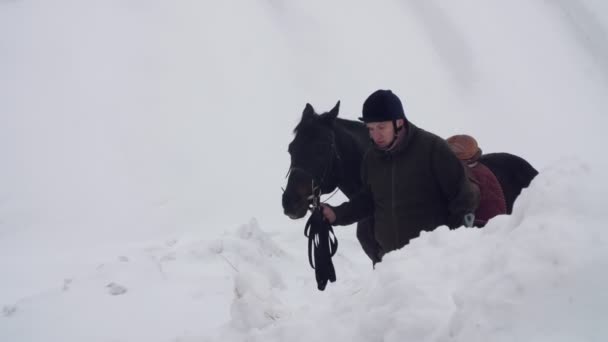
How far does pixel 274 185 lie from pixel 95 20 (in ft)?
37.3

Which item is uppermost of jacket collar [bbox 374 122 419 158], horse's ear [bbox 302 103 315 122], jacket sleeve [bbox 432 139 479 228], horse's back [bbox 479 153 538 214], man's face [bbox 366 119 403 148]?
horse's ear [bbox 302 103 315 122]

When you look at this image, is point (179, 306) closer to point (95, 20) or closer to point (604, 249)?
point (604, 249)

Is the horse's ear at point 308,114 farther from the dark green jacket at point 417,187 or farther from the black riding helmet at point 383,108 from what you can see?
the black riding helmet at point 383,108

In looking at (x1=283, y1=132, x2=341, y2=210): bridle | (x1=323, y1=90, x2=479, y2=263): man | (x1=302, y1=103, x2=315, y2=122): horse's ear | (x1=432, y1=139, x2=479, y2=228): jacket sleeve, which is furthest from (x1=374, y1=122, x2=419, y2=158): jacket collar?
(x1=302, y1=103, x2=315, y2=122): horse's ear

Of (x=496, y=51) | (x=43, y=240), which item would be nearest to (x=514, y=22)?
(x=496, y=51)

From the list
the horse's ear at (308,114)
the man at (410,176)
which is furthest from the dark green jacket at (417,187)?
the horse's ear at (308,114)

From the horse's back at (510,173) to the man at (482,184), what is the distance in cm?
40

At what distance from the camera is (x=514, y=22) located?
63.4ft

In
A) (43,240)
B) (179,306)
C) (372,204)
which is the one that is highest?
(43,240)

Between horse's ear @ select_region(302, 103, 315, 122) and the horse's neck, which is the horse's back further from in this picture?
horse's ear @ select_region(302, 103, 315, 122)

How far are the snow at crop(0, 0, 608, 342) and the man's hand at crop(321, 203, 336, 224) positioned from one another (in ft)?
1.76

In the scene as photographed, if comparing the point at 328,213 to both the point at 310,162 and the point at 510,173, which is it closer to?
the point at 310,162

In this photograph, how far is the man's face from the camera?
2557 millimetres

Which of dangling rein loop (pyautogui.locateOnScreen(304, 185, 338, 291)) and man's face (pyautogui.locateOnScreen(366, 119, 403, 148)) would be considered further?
dangling rein loop (pyautogui.locateOnScreen(304, 185, 338, 291))
